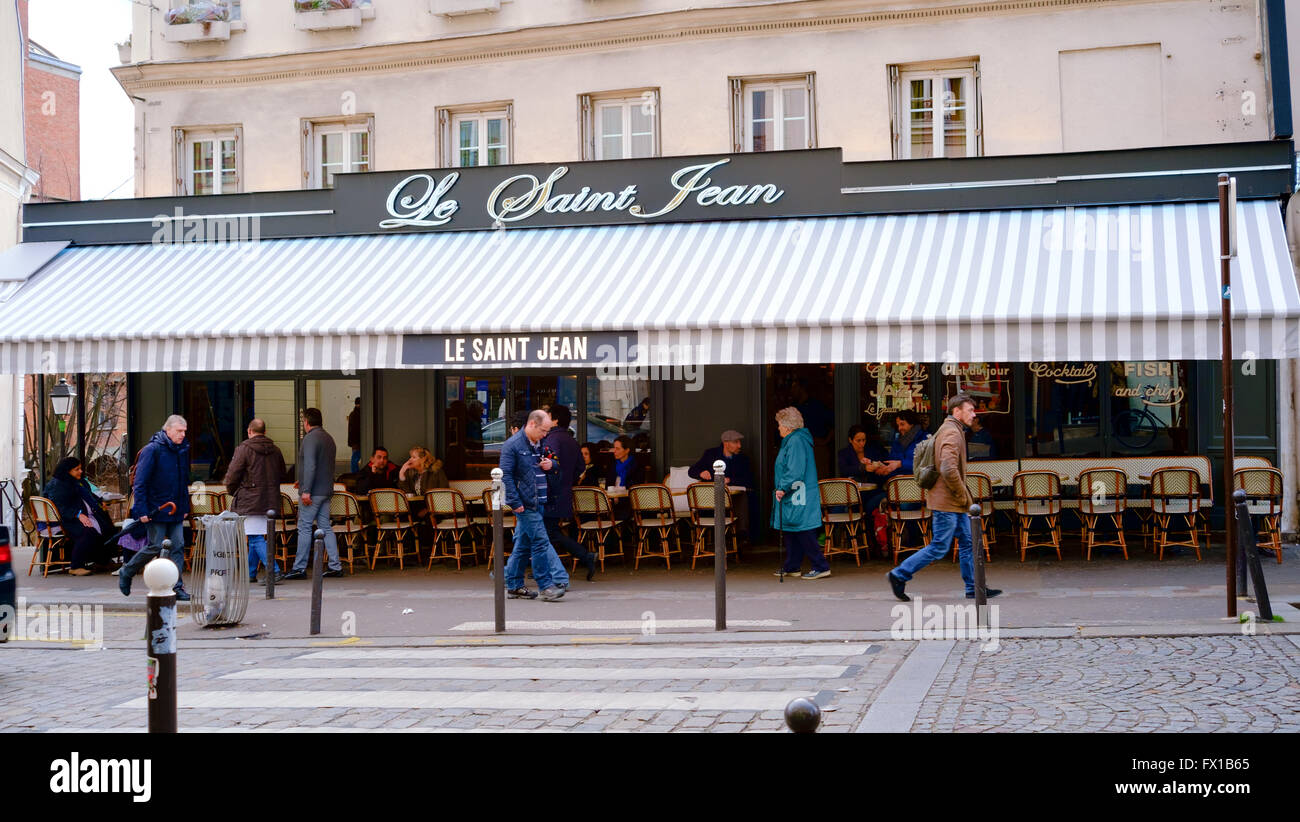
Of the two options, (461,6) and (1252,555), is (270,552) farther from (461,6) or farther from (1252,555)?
(1252,555)

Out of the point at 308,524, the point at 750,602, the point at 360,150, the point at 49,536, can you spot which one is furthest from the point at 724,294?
the point at 49,536

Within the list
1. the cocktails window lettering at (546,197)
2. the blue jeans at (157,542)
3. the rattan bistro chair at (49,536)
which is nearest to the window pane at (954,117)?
the cocktails window lettering at (546,197)

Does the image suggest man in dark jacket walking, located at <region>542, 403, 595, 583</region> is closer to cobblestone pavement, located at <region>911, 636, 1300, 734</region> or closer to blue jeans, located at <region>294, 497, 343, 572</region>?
blue jeans, located at <region>294, 497, 343, 572</region>

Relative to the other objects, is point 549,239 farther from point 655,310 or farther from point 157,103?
point 157,103

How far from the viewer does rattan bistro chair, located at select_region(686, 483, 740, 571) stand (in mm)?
13875

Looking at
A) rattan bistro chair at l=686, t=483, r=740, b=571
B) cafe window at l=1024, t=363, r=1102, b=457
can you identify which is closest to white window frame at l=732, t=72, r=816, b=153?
cafe window at l=1024, t=363, r=1102, b=457

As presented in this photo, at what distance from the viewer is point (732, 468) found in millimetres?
14227

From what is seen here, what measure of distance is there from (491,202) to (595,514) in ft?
12.9

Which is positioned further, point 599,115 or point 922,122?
point 599,115

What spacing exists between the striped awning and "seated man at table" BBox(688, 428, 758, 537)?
6.62 feet

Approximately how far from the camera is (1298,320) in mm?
10930

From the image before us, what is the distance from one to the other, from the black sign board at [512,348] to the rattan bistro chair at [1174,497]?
224 inches
